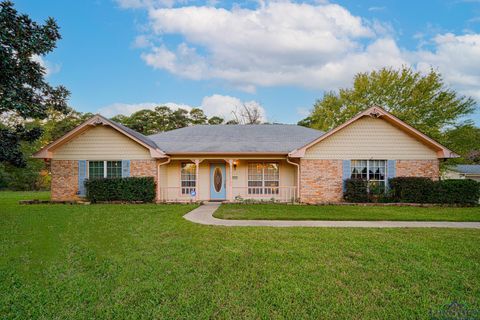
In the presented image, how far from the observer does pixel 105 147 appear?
1351cm

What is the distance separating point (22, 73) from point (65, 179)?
221 inches

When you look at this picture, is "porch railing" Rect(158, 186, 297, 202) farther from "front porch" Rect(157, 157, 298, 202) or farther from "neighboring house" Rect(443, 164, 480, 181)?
"neighboring house" Rect(443, 164, 480, 181)

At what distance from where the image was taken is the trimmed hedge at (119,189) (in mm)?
12852

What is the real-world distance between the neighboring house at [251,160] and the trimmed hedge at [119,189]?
0.68 m

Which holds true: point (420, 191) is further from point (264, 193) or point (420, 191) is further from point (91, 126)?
point (91, 126)

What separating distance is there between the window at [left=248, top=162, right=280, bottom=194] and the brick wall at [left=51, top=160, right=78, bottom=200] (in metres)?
9.40

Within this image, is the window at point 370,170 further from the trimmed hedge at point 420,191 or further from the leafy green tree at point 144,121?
the leafy green tree at point 144,121

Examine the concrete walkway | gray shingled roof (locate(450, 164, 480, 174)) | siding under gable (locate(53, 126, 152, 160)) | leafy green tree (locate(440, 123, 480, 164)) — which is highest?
leafy green tree (locate(440, 123, 480, 164))

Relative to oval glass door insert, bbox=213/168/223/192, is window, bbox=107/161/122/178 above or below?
above

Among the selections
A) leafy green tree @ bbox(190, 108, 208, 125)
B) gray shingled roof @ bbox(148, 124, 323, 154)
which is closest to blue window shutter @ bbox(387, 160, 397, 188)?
gray shingled roof @ bbox(148, 124, 323, 154)

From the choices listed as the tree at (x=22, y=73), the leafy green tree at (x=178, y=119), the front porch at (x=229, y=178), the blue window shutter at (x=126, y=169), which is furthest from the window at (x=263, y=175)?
the leafy green tree at (x=178, y=119)

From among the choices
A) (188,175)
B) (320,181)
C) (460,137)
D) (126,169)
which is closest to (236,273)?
(320,181)

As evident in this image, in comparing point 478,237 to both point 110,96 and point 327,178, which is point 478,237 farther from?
point 110,96

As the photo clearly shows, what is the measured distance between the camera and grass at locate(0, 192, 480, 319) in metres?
3.05
